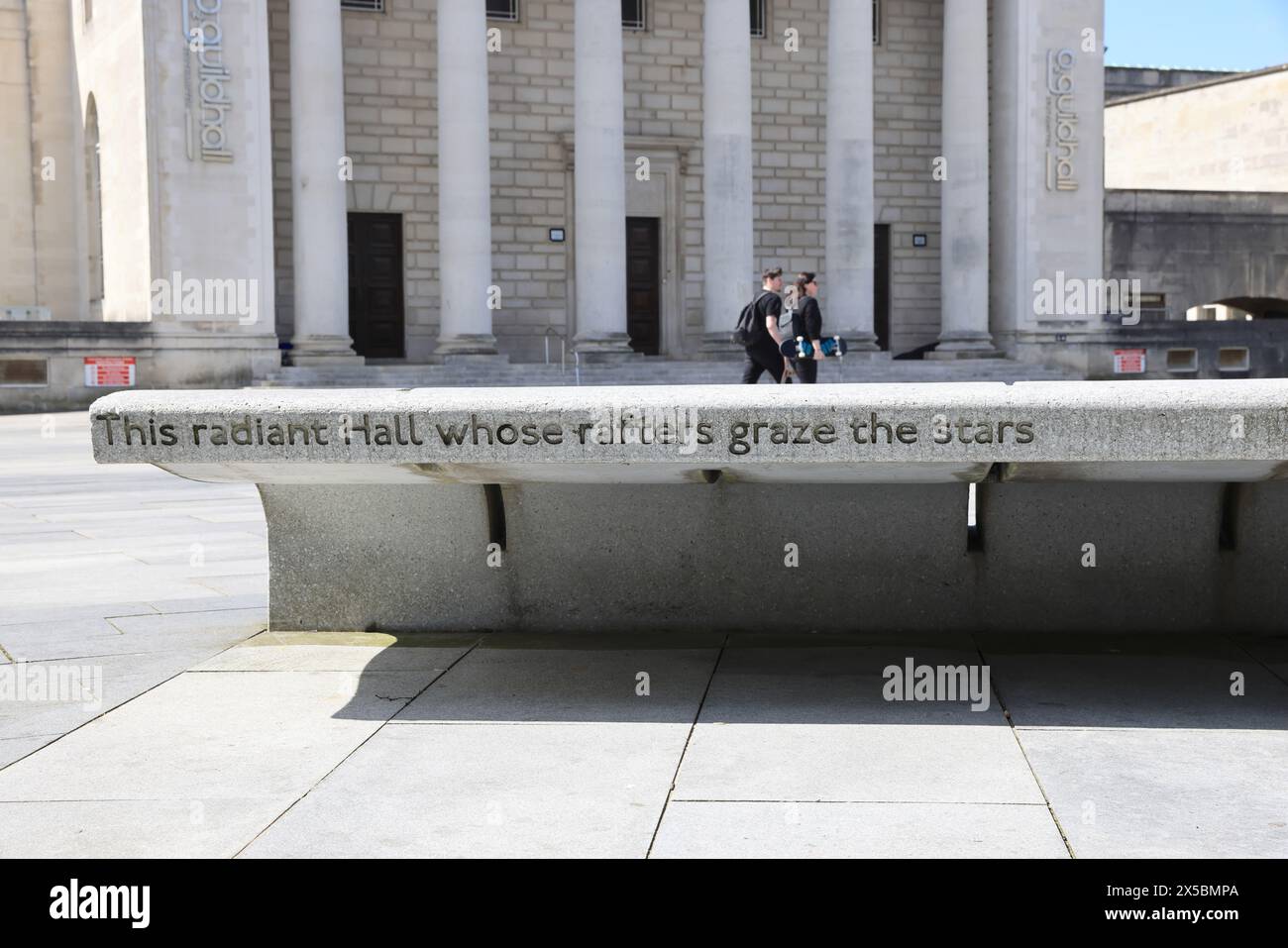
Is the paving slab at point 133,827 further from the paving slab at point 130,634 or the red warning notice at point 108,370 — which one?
the red warning notice at point 108,370

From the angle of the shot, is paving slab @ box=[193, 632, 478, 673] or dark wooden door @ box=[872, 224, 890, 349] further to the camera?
dark wooden door @ box=[872, 224, 890, 349]

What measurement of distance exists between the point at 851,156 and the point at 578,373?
775 cm

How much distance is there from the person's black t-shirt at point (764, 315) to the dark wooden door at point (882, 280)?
19.2m

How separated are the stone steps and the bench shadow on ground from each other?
20506mm

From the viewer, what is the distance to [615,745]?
18.3ft

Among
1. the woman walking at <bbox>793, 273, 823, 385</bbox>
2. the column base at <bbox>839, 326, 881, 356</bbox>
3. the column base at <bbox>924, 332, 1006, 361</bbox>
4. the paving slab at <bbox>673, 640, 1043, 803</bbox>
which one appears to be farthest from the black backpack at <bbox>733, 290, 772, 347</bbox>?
the column base at <bbox>924, 332, 1006, 361</bbox>

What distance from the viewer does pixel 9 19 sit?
3538cm

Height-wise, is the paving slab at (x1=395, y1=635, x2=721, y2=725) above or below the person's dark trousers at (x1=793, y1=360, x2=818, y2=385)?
below

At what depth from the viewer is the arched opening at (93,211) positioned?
1352 inches

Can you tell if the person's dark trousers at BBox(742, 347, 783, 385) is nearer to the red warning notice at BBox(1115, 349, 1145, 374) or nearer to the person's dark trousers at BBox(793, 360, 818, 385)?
the person's dark trousers at BBox(793, 360, 818, 385)

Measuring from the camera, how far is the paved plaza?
4.48 metres

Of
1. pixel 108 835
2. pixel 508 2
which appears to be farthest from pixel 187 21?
pixel 108 835

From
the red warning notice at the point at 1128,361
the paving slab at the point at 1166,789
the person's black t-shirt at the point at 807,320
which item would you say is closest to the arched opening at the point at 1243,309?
the red warning notice at the point at 1128,361
